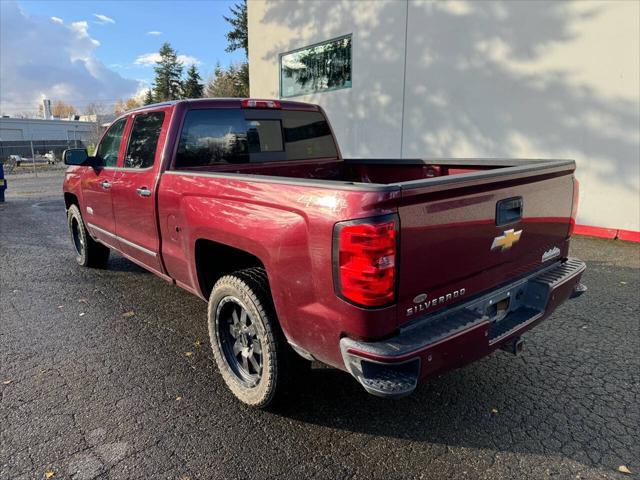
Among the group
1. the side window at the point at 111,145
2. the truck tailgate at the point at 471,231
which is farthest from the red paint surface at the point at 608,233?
the side window at the point at 111,145

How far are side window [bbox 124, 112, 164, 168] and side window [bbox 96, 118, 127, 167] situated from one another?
0.37 metres

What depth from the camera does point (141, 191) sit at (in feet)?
12.5

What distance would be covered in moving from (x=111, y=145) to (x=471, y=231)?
13.4 ft

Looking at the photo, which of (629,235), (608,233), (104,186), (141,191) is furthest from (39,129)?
(629,235)

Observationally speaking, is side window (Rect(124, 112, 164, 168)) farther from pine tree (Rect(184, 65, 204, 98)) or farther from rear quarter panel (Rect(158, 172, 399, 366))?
pine tree (Rect(184, 65, 204, 98))

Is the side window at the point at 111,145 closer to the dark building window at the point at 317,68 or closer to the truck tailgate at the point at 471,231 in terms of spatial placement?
the truck tailgate at the point at 471,231

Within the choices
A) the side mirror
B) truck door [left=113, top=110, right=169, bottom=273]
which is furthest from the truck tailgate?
the side mirror

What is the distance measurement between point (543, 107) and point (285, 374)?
24.2 feet

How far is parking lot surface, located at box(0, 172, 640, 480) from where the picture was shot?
7.94 ft

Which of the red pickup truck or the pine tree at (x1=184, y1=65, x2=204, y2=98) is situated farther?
the pine tree at (x1=184, y1=65, x2=204, y2=98)

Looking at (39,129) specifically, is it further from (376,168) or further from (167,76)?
(376,168)

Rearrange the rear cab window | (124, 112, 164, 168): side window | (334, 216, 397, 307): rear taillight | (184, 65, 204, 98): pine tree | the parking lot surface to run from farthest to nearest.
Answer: (184, 65, 204, 98): pine tree
(124, 112, 164, 168): side window
the rear cab window
the parking lot surface
(334, 216, 397, 307): rear taillight

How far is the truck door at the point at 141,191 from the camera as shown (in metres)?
3.73

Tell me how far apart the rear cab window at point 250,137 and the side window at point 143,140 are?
357 millimetres
